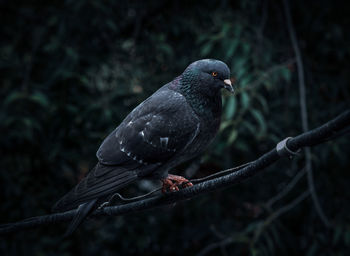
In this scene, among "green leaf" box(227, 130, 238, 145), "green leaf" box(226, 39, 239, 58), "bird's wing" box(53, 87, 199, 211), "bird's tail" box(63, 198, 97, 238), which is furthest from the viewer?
"green leaf" box(226, 39, 239, 58)

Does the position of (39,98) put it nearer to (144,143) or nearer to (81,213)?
(144,143)

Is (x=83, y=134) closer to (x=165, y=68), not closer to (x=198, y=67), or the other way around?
(x=165, y=68)

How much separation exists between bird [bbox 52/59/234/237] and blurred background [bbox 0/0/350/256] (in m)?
1.16

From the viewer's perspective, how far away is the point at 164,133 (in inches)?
91.2

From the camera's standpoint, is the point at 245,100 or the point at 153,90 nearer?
the point at 245,100

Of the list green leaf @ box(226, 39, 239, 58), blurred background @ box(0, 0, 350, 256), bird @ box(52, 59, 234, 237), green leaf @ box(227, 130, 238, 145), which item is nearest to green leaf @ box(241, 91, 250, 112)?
blurred background @ box(0, 0, 350, 256)

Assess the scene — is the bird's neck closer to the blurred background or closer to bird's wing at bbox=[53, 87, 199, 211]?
bird's wing at bbox=[53, 87, 199, 211]

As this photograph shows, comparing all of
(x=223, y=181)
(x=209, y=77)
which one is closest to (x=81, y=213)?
(x=223, y=181)

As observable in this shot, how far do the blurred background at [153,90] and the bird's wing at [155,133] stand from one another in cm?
120

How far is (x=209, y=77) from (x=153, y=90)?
151cm

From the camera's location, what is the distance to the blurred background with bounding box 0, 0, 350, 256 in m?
3.70

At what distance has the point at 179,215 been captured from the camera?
13.8 feet

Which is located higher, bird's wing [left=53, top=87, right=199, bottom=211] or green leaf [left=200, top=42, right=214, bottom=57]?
green leaf [left=200, top=42, right=214, bottom=57]

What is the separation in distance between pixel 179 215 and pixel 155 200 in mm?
2154
